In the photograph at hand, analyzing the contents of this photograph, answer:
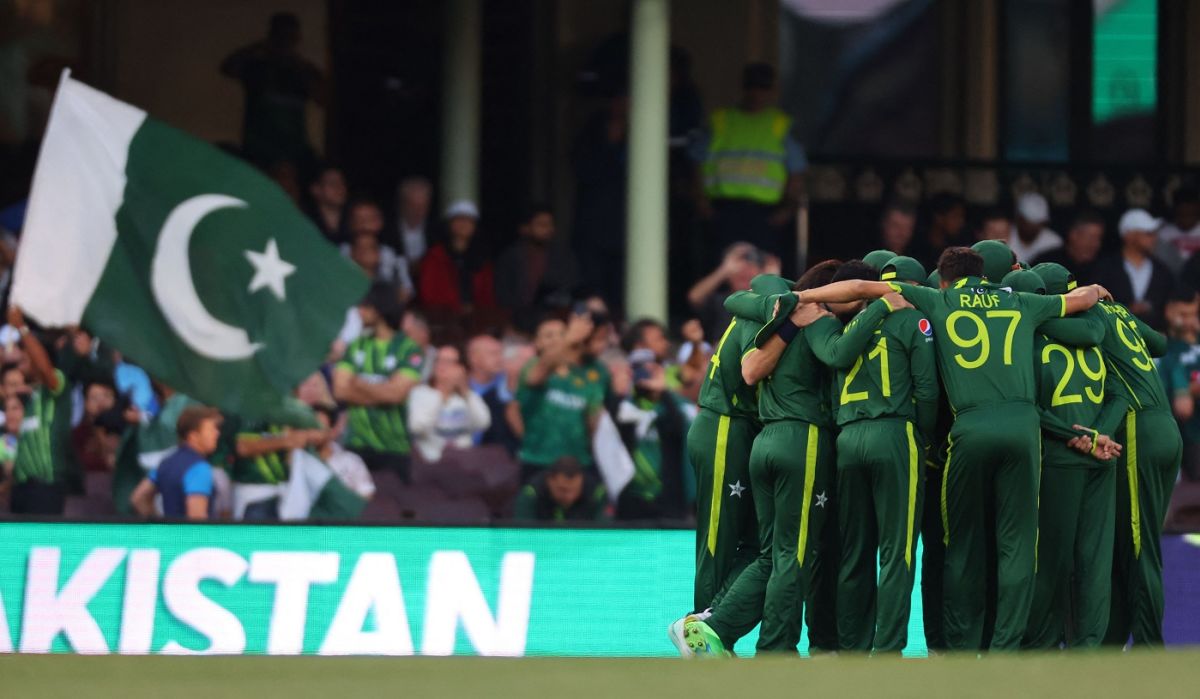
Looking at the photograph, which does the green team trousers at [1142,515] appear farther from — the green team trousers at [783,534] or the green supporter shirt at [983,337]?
the green team trousers at [783,534]

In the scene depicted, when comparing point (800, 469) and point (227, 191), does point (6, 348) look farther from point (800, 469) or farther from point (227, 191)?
point (800, 469)

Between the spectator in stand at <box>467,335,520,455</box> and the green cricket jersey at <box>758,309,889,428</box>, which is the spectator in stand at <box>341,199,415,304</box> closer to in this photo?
the spectator in stand at <box>467,335,520,455</box>

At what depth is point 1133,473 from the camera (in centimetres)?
1104

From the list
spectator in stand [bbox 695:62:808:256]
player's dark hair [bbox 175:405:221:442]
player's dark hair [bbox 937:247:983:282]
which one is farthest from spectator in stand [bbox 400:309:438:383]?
player's dark hair [bbox 937:247:983:282]

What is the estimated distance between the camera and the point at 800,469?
419 inches

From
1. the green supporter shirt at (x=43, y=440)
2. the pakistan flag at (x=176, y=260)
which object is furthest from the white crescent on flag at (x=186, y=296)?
the green supporter shirt at (x=43, y=440)

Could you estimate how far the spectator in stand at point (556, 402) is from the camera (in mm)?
13500

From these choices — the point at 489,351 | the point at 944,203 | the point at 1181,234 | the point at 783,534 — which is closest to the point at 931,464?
the point at 783,534

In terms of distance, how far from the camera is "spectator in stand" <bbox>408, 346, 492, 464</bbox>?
1378 centimetres

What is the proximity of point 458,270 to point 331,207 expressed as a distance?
0.96m

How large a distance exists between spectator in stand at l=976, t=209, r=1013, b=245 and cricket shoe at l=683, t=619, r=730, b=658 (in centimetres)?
512

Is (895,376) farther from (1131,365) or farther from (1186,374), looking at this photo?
(1186,374)

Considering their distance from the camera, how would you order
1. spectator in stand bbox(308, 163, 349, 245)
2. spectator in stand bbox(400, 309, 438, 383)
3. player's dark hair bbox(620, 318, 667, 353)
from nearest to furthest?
spectator in stand bbox(400, 309, 438, 383) < player's dark hair bbox(620, 318, 667, 353) < spectator in stand bbox(308, 163, 349, 245)

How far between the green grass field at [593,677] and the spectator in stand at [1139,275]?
9798 mm
